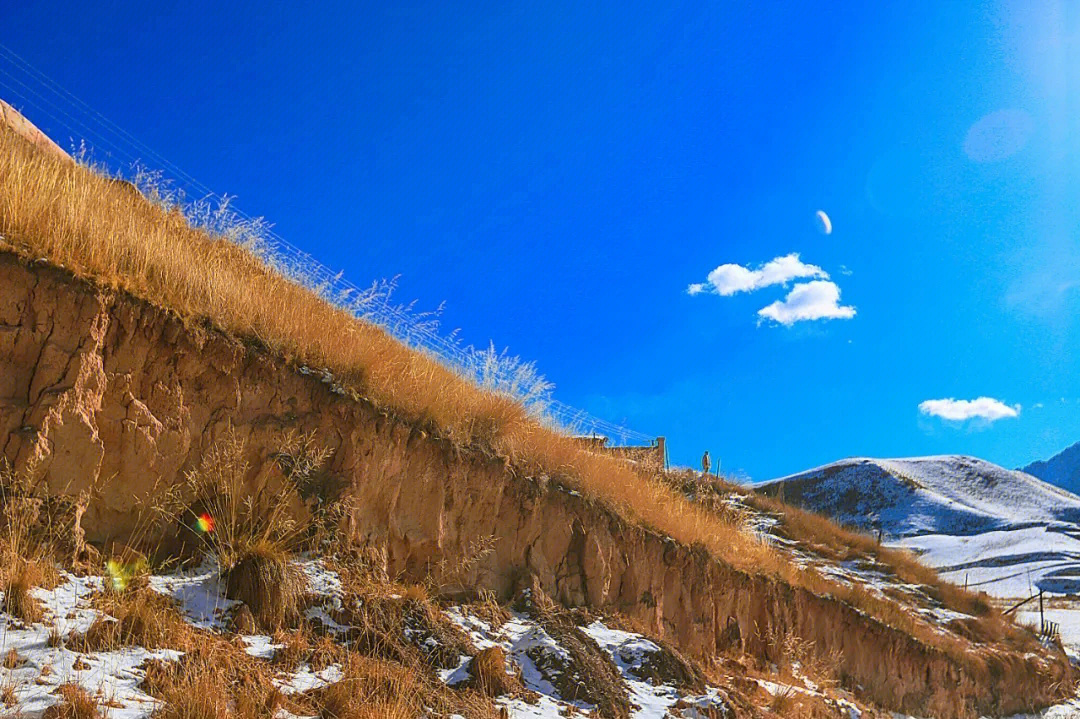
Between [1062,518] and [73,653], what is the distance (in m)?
56.2

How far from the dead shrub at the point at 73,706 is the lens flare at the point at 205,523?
1.90 meters

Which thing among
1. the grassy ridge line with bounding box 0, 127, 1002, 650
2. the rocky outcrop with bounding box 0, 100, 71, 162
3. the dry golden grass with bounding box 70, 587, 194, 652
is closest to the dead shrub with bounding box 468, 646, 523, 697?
the dry golden grass with bounding box 70, 587, 194, 652

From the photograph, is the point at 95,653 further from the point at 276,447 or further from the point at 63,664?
the point at 276,447

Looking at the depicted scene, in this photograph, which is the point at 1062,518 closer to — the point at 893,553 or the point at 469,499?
the point at 893,553

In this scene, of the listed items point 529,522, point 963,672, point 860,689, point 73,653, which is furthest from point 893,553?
point 73,653

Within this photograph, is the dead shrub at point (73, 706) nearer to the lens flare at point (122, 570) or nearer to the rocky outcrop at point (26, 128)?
the lens flare at point (122, 570)

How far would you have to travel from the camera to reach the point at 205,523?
543 centimetres

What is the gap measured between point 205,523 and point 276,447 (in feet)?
2.81

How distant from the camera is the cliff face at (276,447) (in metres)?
4.89

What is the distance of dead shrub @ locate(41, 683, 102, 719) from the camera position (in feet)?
11.1

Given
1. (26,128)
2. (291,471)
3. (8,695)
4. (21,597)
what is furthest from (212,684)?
(26,128)

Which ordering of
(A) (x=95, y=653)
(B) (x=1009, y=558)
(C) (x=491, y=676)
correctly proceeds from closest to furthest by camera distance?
(A) (x=95, y=653), (C) (x=491, y=676), (B) (x=1009, y=558)

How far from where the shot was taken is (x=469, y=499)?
7.50 m

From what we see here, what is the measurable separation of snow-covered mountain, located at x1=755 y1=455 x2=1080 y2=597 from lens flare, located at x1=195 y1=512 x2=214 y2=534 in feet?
112
